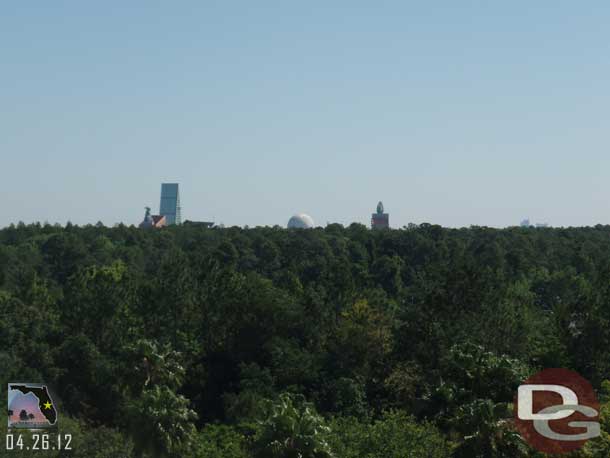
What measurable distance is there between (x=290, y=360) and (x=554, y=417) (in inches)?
854

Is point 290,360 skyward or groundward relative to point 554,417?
skyward

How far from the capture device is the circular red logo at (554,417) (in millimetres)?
31625

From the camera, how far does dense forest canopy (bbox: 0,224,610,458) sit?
33.9 m

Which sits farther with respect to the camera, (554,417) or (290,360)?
(290,360)

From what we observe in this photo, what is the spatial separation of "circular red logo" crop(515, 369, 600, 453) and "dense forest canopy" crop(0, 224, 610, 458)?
32.4 inches

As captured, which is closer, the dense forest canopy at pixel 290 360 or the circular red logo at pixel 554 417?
the circular red logo at pixel 554 417

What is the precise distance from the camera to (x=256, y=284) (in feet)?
211

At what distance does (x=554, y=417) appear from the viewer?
33.4 meters

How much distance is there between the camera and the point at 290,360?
5241 cm

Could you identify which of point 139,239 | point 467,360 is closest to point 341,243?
point 139,239

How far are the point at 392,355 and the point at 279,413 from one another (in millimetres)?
23693

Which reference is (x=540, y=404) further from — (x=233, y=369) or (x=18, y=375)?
(x=18, y=375)

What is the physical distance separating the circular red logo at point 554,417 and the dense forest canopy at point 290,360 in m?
0.82

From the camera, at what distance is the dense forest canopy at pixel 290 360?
33.9 meters
